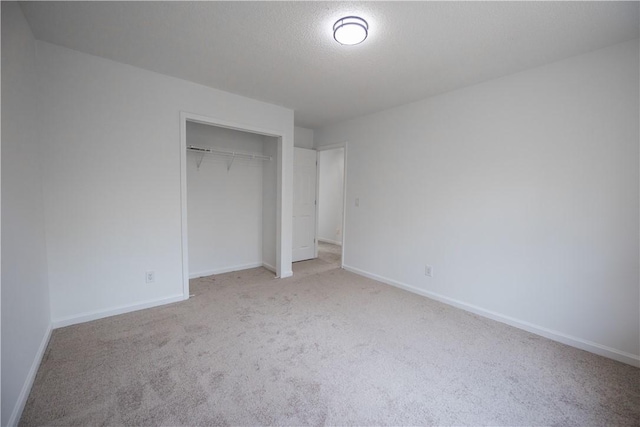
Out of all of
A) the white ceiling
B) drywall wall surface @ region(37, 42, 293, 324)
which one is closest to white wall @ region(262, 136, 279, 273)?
drywall wall surface @ region(37, 42, 293, 324)

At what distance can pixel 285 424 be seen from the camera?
1.54 m

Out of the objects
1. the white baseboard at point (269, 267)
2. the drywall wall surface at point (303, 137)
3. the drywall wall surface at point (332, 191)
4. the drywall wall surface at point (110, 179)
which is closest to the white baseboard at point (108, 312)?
the drywall wall surface at point (110, 179)

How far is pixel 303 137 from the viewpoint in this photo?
507 cm

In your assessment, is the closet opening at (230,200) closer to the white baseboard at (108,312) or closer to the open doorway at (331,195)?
the white baseboard at (108,312)

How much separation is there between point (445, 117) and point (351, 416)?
3.05 metres

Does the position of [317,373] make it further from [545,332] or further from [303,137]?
[303,137]

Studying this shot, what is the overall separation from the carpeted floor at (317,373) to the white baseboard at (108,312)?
0.08 metres

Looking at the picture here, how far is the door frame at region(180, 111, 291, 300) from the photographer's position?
3.04 metres

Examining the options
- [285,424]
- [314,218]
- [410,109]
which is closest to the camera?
[285,424]

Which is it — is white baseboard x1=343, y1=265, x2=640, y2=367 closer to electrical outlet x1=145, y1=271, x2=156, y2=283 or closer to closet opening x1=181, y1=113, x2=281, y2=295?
closet opening x1=181, y1=113, x2=281, y2=295

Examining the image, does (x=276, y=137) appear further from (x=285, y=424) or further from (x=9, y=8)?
(x=285, y=424)

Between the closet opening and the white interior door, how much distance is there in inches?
23.2

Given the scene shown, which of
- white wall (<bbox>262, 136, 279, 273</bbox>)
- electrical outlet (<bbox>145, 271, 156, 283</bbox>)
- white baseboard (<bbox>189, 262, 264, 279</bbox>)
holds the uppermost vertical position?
white wall (<bbox>262, 136, 279, 273</bbox>)

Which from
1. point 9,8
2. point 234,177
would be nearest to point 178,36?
point 9,8
